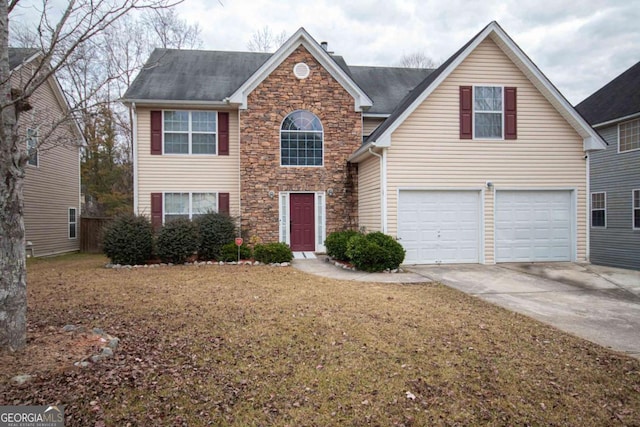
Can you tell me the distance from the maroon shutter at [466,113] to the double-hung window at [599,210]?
9074 mm

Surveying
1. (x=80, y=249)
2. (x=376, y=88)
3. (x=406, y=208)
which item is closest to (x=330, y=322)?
(x=406, y=208)

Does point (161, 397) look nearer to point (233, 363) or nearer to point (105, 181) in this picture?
point (233, 363)

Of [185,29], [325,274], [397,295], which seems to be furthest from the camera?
[185,29]

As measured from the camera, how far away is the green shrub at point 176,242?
11.9 metres

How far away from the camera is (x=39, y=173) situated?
1628 cm

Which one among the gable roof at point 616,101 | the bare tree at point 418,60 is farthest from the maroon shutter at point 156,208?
the bare tree at point 418,60

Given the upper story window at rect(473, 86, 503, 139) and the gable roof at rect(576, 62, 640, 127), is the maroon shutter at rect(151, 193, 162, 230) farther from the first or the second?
the gable roof at rect(576, 62, 640, 127)

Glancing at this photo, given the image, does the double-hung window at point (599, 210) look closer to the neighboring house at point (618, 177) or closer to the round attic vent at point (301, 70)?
the neighboring house at point (618, 177)

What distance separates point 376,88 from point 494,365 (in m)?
14.6

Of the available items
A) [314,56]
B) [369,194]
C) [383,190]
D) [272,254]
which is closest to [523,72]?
[383,190]

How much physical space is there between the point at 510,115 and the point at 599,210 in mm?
8763

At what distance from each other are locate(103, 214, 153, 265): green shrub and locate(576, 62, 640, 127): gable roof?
18.0 m

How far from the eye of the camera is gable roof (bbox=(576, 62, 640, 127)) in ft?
50.5

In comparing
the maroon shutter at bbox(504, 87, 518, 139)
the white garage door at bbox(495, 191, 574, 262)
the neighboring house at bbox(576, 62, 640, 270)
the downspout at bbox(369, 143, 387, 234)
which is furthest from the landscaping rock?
the neighboring house at bbox(576, 62, 640, 270)
